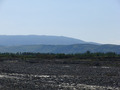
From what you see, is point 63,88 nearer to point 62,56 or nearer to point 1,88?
point 1,88

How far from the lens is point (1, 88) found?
2770 centimetres

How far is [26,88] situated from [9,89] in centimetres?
175

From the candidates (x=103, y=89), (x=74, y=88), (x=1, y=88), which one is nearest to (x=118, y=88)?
(x=103, y=89)

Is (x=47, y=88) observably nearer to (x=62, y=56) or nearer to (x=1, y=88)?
(x=1, y=88)

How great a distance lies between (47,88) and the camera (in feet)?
96.0

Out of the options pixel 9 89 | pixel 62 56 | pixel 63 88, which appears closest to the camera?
pixel 9 89

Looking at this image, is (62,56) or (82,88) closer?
(82,88)

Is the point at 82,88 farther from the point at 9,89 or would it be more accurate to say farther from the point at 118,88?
the point at 9,89

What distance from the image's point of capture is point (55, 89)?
28406mm

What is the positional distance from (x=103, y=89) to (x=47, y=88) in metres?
4.81

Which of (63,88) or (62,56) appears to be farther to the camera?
(62,56)

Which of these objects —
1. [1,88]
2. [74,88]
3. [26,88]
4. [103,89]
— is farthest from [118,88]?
[1,88]

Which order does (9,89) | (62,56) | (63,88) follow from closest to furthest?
(9,89)
(63,88)
(62,56)

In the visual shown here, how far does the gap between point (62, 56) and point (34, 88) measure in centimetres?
8007
